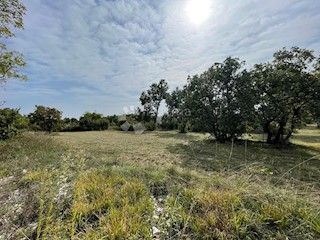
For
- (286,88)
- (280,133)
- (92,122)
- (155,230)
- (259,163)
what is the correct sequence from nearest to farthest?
(155,230) < (259,163) < (286,88) < (280,133) < (92,122)

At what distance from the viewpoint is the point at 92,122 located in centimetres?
1980

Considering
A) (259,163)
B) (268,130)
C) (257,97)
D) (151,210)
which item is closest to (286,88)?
(257,97)

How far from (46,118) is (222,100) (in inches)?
466

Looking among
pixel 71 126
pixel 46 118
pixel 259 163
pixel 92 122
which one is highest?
pixel 46 118

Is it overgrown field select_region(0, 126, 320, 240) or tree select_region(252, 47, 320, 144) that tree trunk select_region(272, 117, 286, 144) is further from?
overgrown field select_region(0, 126, 320, 240)

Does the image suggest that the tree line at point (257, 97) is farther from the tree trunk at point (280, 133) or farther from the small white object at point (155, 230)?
the small white object at point (155, 230)

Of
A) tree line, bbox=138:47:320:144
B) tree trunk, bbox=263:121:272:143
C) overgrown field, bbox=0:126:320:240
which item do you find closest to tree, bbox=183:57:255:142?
tree line, bbox=138:47:320:144

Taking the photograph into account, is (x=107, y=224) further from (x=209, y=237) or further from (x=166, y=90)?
(x=166, y=90)

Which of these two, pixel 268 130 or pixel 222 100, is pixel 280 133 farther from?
pixel 222 100

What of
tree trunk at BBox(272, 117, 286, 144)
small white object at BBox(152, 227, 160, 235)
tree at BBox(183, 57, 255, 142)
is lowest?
small white object at BBox(152, 227, 160, 235)

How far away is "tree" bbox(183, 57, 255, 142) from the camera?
27.6 ft

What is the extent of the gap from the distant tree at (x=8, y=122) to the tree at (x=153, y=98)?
682 inches

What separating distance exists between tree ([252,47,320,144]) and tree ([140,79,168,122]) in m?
15.4

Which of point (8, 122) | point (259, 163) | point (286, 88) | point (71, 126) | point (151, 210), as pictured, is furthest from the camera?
point (71, 126)
